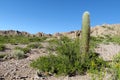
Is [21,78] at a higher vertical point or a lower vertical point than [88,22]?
lower

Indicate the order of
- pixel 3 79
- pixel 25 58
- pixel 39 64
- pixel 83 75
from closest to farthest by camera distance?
1. pixel 3 79
2. pixel 83 75
3. pixel 39 64
4. pixel 25 58

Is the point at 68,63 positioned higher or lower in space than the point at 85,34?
lower

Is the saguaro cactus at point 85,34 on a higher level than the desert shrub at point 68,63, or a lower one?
higher

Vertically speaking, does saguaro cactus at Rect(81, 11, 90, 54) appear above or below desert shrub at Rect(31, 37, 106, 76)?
above

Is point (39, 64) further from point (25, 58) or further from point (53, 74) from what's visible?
point (25, 58)

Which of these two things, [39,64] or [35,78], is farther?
[39,64]

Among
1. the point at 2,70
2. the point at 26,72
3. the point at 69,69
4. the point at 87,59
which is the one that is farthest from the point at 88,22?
the point at 2,70

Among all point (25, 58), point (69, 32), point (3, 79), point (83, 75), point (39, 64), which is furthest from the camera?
point (69, 32)

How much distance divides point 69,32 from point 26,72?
148 ft

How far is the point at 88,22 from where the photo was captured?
383 inches

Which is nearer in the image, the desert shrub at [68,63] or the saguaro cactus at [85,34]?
the desert shrub at [68,63]

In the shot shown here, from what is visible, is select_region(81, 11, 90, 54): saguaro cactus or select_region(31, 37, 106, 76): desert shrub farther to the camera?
select_region(81, 11, 90, 54): saguaro cactus

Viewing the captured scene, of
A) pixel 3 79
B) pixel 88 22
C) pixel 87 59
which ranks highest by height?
pixel 88 22

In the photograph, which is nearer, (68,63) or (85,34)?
(68,63)
